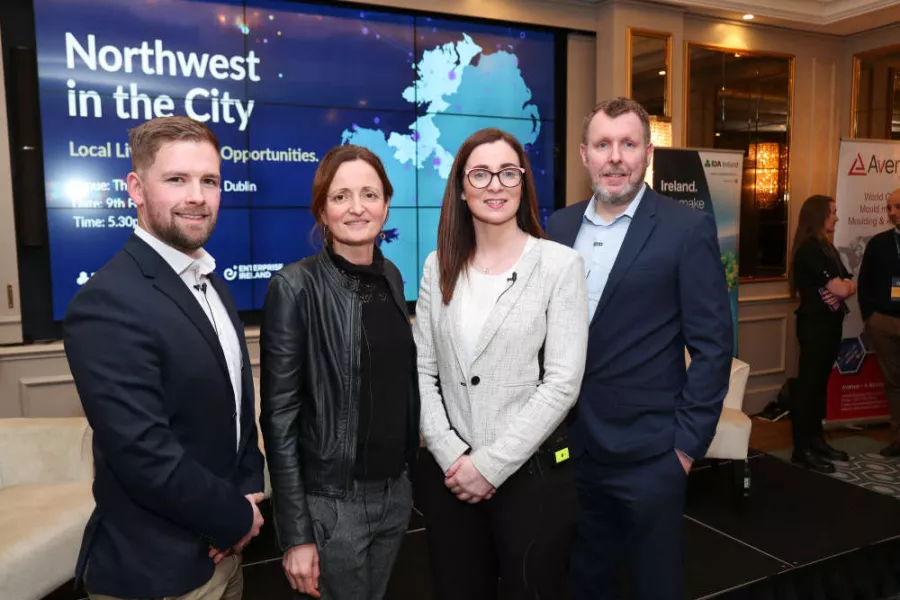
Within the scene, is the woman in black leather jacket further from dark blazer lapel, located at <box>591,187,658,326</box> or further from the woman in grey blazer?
dark blazer lapel, located at <box>591,187,658,326</box>

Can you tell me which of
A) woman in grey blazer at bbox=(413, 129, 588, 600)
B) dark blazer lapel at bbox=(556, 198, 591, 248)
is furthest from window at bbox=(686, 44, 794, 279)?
woman in grey blazer at bbox=(413, 129, 588, 600)

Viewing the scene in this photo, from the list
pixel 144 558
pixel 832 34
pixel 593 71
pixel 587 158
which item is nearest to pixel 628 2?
pixel 593 71

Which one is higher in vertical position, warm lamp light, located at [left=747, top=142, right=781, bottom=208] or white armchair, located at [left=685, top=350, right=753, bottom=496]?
warm lamp light, located at [left=747, top=142, right=781, bottom=208]

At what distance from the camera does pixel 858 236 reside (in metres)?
5.69

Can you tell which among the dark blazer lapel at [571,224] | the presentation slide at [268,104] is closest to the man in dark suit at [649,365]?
the dark blazer lapel at [571,224]

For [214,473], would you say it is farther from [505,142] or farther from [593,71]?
[593,71]

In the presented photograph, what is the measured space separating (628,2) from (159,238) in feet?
15.7

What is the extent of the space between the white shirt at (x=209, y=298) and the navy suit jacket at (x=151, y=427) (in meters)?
0.03

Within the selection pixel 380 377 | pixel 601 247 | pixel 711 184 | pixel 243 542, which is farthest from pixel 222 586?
pixel 711 184

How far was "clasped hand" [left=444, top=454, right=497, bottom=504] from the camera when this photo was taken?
160cm

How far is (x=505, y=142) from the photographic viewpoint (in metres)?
1.69

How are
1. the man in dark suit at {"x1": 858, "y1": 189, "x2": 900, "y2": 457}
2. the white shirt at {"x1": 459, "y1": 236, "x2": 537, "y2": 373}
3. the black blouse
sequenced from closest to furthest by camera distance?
the white shirt at {"x1": 459, "y1": 236, "x2": 537, "y2": 373}
the black blouse
the man in dark suit at {"x1": 858, "y1": 189, "x2": 900, "y2": 457}

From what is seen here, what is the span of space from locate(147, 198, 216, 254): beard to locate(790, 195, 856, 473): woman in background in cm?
416

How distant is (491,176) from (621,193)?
462 millimetres
